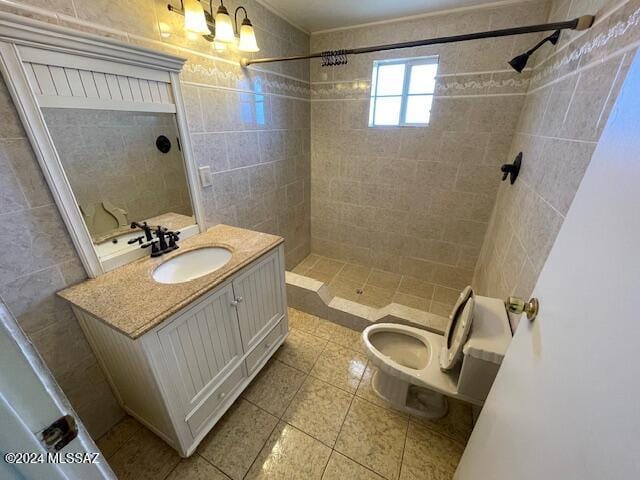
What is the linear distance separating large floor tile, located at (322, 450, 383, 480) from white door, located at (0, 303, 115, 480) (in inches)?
46.7

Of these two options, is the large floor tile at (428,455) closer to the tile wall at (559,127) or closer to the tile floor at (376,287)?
the tile wall at (559,127)

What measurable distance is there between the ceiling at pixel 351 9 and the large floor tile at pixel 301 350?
235cm

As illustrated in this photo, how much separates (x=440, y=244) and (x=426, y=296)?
52cm

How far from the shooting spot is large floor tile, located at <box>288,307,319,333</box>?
200 cm

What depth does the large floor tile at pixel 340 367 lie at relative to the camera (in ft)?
5.21

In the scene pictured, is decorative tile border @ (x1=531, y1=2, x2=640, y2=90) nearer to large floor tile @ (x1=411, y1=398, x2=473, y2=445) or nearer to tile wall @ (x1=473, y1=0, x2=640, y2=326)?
tile wall @ (x1=473, y1=0, x2=640, y2=326)

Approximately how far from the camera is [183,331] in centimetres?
102

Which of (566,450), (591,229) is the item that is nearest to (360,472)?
(566,450)

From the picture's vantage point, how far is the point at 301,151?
2479 millimetres

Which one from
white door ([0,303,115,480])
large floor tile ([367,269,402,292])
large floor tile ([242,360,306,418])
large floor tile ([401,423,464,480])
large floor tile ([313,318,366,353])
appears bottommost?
large floor tile ([401,423,464,480])

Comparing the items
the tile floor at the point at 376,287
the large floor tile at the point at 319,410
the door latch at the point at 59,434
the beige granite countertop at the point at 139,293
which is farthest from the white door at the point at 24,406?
the tile floor at the point at 376,287

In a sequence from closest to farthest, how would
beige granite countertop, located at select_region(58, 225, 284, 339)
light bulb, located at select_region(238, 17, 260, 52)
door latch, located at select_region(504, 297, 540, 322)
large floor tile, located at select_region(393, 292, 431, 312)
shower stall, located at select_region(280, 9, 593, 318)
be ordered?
door latch, located at select_region(504, 297, 540, 322) < beige granite countertop, located at select_region(58, 225, 284, 339) < light bulb, located at select_region(238, 17, 260, 52) < shower stall, located at select_region(280, 9, 593, 318) < large floor tile, located at select_region(393, 292, 431, 312)

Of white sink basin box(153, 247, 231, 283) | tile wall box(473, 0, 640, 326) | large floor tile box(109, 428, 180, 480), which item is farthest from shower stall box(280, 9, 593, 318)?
large floor tile box(109, 428, 180, 480)

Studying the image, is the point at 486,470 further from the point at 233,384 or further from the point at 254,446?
the point at 233,384
